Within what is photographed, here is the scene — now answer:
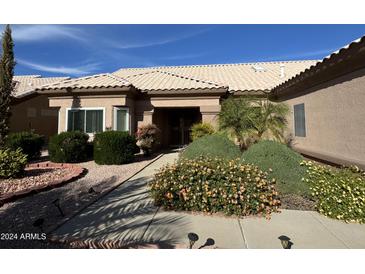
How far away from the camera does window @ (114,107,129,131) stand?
1145cm

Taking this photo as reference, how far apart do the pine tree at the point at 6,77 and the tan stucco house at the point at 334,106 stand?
1337 cm

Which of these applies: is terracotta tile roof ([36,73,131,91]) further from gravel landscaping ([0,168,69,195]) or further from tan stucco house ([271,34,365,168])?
tan stucco house ([271,34,365,168])

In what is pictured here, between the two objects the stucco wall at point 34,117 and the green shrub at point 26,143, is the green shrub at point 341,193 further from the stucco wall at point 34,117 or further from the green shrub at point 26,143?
the stucco wall at point 34,117

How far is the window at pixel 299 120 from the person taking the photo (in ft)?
27.2

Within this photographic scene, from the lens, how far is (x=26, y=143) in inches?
376

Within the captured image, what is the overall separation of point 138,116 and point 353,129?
10.2 metres

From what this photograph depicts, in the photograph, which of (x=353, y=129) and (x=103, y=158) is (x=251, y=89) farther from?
(x=103, y=158)

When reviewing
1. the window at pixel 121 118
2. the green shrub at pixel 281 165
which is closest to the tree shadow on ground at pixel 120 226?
the green shrub at pixel 281 165

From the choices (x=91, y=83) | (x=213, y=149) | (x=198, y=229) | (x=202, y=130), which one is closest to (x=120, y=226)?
(x=198, y=229)

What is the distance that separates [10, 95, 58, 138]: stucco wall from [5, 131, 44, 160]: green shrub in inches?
277

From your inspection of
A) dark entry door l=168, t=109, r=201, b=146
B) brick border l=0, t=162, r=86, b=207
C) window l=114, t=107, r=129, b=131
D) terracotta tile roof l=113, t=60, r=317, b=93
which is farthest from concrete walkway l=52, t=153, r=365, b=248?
dark entry door l=168, t=109, r=201, b=146

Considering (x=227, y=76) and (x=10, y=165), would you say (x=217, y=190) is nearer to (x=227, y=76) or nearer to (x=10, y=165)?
(x=10, y=165)

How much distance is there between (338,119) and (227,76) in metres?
11.3

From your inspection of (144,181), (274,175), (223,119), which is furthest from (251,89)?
(144,181)
